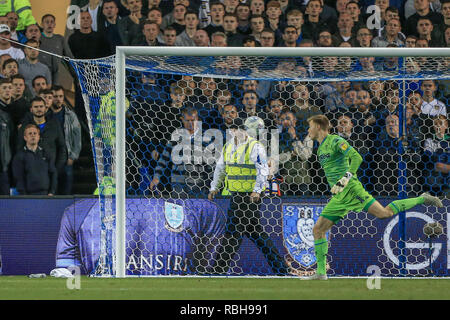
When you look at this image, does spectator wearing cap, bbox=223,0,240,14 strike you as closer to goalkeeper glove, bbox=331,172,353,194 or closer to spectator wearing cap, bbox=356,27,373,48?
spectator wearing cap, bbox=356,27,373,48

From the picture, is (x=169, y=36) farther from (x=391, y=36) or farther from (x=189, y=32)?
(x=391, y=36)

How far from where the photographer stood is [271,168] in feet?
35.1

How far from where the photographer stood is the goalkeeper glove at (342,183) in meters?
9.14

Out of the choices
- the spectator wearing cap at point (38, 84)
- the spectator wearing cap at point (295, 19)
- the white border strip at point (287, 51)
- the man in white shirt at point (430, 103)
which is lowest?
the man in white shirt at point (430, 103)

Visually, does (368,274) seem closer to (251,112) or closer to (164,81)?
(251,112)

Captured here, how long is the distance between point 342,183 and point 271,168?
170 centimetres

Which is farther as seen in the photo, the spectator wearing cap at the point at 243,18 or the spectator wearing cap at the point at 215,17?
the spectator wearing cap at the point at 243,18

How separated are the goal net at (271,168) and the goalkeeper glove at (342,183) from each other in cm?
130

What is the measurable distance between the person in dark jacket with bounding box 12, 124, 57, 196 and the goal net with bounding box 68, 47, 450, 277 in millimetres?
1046

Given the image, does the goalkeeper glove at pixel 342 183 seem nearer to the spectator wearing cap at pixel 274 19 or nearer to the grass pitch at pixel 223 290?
the grass pitch at pixel 223 290

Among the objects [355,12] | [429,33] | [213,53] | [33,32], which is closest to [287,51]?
[213,53]

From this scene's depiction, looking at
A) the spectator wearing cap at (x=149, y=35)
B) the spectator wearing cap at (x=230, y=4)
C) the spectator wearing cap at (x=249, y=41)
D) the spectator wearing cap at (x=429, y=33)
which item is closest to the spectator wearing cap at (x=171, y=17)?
the spectator wearing cap at (x=149, y=35)
